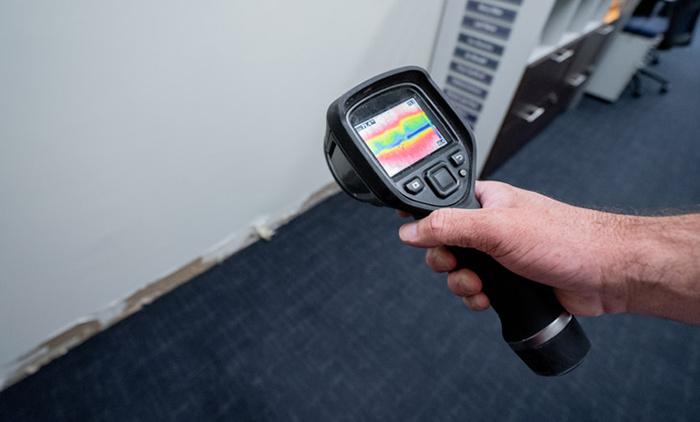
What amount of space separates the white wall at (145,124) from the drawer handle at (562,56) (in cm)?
57

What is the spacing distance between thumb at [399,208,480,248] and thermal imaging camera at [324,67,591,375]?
3 cm

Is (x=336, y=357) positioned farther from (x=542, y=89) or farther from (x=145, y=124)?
(x=542, y=89)

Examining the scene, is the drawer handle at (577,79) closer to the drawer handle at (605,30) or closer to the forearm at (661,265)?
the drawer handle at (605,30)

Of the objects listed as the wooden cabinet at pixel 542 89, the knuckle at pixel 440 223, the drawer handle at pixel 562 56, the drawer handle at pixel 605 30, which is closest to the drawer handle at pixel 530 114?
the wooden cabinet at pixel 542 89

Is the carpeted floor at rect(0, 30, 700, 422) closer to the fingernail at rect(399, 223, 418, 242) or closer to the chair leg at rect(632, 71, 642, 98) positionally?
the fingernail at rect(399, 223, 418, 242)

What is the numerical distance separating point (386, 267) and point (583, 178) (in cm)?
123

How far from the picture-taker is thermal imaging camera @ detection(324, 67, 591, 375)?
0.53 metres

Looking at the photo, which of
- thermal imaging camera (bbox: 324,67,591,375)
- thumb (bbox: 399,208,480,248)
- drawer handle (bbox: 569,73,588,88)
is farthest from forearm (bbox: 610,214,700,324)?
drawer handle (bbox: 569,73,588,88)

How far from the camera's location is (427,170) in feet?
1.93

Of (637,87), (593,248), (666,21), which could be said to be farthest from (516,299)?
(637,87)

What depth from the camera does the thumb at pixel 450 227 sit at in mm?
526

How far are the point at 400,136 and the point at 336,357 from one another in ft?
2.47

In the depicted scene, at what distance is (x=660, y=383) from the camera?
113cm

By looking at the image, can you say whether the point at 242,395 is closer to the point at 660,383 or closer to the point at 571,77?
the point at 660,383
